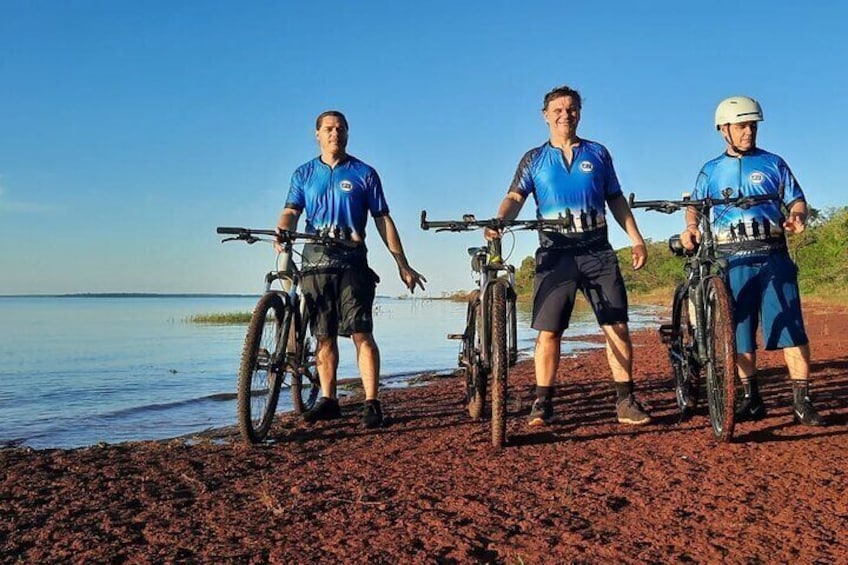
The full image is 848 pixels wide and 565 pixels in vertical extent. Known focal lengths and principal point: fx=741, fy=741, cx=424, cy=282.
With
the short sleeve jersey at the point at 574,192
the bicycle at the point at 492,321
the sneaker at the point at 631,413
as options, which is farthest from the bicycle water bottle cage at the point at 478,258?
the sneaker at the point at 631,413

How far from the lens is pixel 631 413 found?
502 centimetres

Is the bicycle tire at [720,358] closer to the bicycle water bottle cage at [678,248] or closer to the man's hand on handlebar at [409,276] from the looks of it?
the bicycle water bottle cage at [678,248]

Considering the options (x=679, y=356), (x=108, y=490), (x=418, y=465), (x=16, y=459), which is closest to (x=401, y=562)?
(x=418, y=465)

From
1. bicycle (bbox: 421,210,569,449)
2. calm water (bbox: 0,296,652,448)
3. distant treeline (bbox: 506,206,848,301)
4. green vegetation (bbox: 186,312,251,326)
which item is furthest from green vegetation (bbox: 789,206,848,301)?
bicycle (bbox: 421,210,569,449)

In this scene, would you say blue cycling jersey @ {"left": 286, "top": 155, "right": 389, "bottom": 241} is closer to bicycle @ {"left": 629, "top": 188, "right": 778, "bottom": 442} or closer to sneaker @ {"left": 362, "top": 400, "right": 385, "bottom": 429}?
sneaker @ {"left": 362, "top": 400, "right": 385, "bottom": 429}

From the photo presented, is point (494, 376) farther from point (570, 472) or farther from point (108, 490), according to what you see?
point (108, 490)

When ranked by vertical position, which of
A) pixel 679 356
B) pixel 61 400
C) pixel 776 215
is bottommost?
pixel 61 400

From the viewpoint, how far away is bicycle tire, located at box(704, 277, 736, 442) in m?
4.18

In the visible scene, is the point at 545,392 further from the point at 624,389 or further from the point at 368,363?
the point at 368,363

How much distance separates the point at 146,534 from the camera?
2904 millimetres

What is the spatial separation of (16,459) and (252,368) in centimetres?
145

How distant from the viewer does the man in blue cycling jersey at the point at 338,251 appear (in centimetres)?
532

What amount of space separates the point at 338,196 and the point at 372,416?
1603 mm

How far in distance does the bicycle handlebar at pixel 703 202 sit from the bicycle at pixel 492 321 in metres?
0.61
